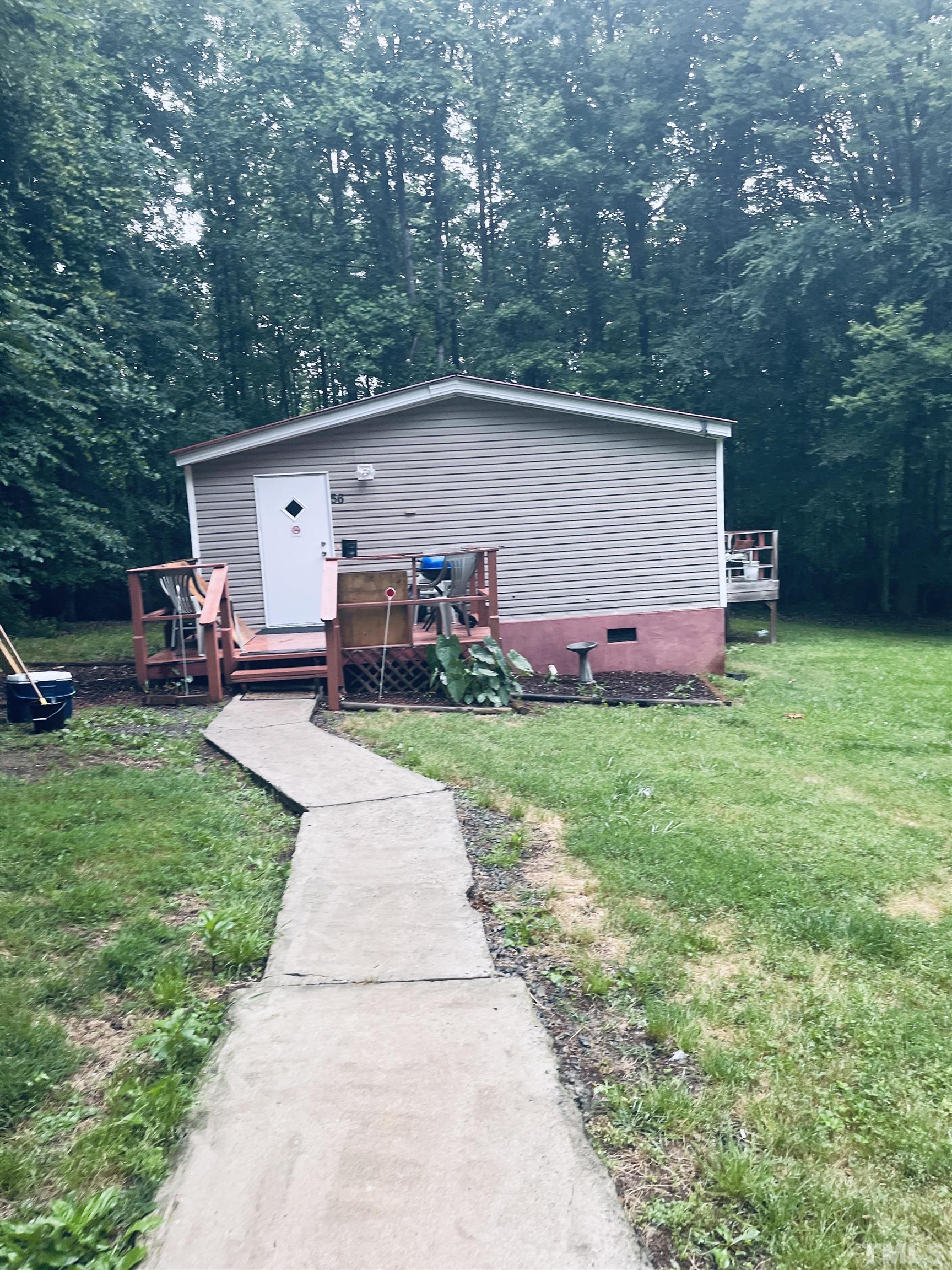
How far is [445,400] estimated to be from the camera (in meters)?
10.4

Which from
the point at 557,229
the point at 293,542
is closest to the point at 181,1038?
the point at 293,542

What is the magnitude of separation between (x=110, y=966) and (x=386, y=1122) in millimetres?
1303

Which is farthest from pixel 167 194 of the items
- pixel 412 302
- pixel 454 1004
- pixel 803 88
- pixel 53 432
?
pixel 454 1004

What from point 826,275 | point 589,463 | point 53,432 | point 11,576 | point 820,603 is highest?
point 826,275

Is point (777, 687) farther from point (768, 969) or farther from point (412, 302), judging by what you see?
point (412, 302)

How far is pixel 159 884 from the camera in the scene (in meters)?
3.75

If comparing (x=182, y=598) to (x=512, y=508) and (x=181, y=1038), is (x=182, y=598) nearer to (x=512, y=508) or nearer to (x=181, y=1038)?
(x=512, y=508)

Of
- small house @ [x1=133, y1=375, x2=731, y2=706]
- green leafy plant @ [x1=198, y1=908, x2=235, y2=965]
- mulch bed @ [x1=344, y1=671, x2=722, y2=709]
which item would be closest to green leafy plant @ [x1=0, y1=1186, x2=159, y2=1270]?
green leafy plant @ [x1=198, y1=908, x2=235, y2=965]

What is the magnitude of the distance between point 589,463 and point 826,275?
1041 cm

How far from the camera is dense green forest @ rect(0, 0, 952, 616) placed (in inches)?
682

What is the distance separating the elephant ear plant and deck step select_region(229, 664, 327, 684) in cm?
102

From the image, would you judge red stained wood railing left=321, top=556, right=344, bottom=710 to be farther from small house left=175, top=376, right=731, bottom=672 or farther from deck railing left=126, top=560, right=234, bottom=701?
small house left=175, top=376, right=731, bottom=672

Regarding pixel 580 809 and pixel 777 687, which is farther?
pixel 777 687

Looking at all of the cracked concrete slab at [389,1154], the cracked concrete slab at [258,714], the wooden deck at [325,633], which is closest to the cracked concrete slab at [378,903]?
the cracked concrete slab at [389,1154]
